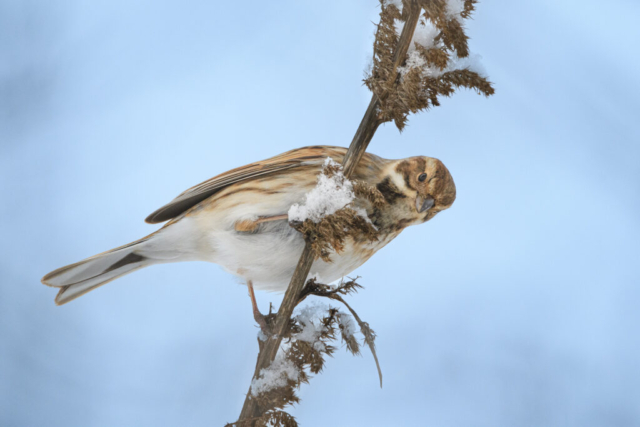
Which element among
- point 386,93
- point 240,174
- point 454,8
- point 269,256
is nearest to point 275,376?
point 269,256

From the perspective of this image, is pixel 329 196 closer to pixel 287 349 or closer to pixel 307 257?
pixel 307 257

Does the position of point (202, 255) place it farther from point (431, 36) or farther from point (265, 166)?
point (431, 36)

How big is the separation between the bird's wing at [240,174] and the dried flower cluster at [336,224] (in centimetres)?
22

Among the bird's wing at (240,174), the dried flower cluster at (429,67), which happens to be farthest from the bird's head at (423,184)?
the dried flower cluster at (429,67)

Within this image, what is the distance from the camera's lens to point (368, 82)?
36.2 inches

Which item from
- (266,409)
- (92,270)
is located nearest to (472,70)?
(266,409)

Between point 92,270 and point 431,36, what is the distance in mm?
A: 857

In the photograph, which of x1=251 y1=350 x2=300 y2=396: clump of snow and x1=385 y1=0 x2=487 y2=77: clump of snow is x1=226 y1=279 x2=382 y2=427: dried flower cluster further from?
x1=385 y1=0 x2=487 y2=77: clump of snow

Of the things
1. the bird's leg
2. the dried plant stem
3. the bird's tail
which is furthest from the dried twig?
the bird's tail

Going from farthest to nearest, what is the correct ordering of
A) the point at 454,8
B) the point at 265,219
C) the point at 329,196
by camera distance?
the point at 265,219 → the point at 329,196 → the point at 454,8

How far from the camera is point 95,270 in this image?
1187 mm

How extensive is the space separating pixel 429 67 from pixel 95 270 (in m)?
0.83

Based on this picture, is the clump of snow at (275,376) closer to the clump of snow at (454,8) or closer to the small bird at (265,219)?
the small bird at (265,219)

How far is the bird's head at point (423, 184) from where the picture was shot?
117 cm
